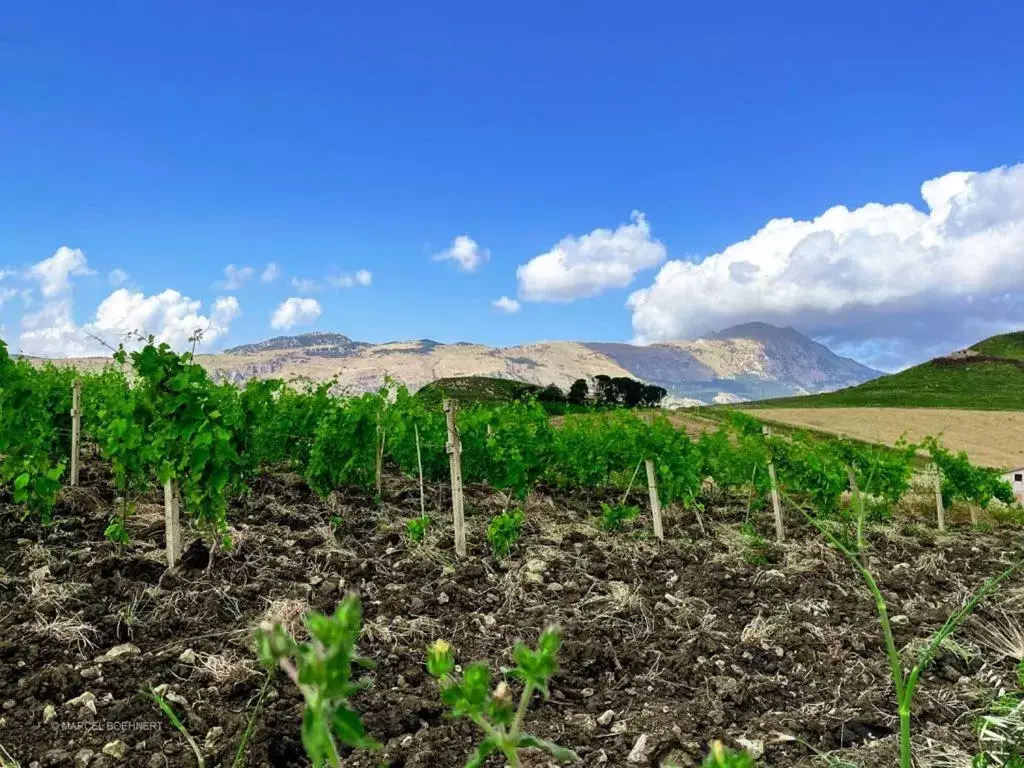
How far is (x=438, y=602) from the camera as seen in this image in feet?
19.3

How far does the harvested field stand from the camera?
37.7 m

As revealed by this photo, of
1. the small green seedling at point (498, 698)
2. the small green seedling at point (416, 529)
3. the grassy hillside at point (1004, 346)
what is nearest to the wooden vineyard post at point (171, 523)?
the small green seedling at point (416, 529)

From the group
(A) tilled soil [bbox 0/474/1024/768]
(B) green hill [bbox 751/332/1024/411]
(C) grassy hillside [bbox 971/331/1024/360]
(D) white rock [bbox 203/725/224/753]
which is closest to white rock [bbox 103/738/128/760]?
(A) tilled soil [bbox 0/474/1024/768]

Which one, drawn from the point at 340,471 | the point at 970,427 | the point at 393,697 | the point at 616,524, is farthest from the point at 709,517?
the point at 970,427

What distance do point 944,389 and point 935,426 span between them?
31593mm

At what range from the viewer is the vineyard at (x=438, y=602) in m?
3.69

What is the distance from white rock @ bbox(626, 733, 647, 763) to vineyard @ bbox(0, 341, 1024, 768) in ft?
0.04

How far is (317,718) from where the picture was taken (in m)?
0.91

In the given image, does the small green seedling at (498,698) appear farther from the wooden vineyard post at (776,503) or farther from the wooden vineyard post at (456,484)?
the wooden vineyard post at (776,503)

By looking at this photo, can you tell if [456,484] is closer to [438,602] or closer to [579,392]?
[438,602]

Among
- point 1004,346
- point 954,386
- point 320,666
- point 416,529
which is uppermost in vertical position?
point 1004,346

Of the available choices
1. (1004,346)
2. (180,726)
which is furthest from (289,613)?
(1004,346)

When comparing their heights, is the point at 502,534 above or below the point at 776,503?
above

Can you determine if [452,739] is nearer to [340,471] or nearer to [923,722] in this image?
[923,722]
